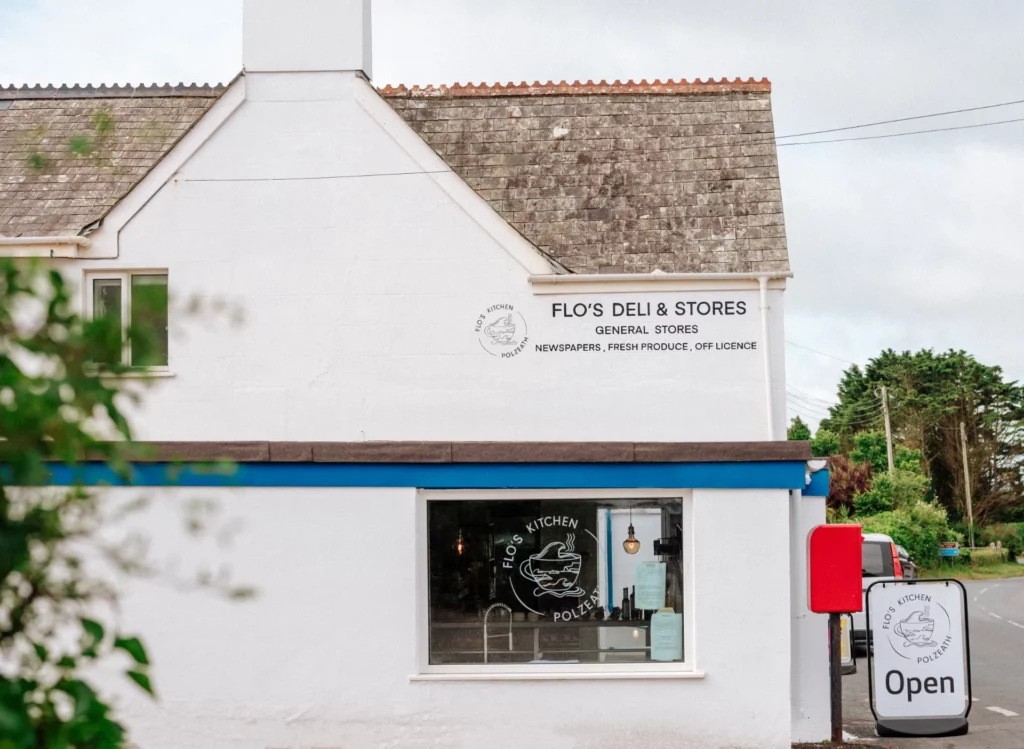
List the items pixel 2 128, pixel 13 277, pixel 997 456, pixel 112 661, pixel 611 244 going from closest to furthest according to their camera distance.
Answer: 1. pixel 13 277
2. pixel 112 661
3. pixel 611 244
4. pixel 2 128
5. pixel 997 456

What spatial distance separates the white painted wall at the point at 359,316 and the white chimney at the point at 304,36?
161 millimetres

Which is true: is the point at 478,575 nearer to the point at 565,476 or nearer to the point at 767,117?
the point at 565,476

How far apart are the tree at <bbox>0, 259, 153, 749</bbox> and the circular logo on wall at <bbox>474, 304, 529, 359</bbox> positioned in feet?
25.9

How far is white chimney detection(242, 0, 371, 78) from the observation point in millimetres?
11227

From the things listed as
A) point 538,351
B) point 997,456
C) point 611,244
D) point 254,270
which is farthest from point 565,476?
point 997,456

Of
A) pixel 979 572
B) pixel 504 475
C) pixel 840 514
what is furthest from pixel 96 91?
pixel 979 572

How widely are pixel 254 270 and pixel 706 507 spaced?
4799mm

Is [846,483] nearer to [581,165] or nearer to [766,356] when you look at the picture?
[581,165]

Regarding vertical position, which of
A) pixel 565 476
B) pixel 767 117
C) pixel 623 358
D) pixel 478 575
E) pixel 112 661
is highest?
pixel 767 117

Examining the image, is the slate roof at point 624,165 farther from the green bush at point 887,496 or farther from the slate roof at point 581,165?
the green bush at point 887,496

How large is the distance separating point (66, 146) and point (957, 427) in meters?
60.9

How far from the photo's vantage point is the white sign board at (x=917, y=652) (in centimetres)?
1112

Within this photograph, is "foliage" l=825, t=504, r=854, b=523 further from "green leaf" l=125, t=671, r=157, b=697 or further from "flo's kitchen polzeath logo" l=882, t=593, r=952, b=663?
"green leaf" l=125, t=671, r=157, b=697

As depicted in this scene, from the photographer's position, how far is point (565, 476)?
418 inches
